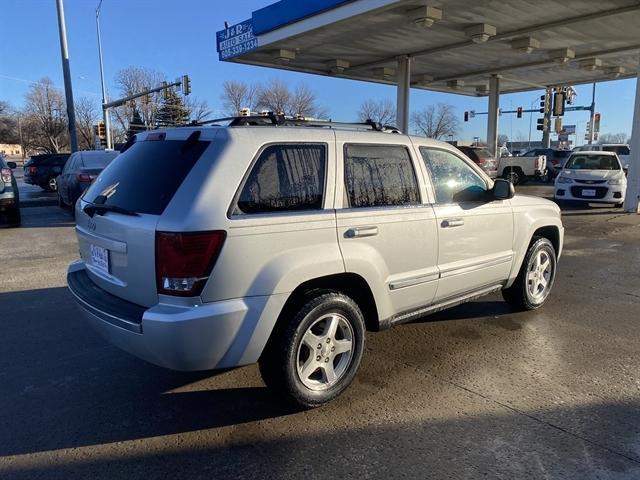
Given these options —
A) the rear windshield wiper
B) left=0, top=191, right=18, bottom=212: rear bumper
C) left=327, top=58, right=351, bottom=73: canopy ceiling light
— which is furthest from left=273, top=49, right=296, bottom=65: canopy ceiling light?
the rear windshield wiper

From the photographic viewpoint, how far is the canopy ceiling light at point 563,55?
2009 cm

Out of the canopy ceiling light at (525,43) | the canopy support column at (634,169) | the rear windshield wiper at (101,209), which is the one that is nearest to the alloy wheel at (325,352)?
the rear windshield wiper at (101,209)

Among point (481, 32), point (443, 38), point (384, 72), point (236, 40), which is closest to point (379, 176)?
point (481, 32)

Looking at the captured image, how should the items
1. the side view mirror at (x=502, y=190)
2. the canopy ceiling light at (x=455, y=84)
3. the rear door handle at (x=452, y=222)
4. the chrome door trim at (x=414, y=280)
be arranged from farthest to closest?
the canopy ceiling light at (x=455, y=84), the side view mirror at (x=502, y=190), the rear door handle at (x=452, y=222), the chrome door trim at (x=414, y=280)

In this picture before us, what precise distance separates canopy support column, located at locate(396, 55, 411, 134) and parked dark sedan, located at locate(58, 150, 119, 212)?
42.4ft

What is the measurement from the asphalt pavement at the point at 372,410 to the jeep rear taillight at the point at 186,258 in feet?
3.29

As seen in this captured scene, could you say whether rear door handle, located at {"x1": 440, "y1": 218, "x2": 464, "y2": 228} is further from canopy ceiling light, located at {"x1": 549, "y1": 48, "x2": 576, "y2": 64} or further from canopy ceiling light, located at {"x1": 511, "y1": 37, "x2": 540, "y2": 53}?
canopy ceiling light, located at {"x1": 549, "y1": 48, "x2": 576, "y2": 64}

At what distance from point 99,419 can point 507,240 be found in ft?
12.5

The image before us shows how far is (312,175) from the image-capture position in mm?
3434

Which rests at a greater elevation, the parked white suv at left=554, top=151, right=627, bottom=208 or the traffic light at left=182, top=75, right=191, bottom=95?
the traffic light at left=182, top=75, right=191, bottom=95

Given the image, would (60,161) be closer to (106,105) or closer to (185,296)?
(106,105)

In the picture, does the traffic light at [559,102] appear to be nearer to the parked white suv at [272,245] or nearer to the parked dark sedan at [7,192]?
the parked dark sedan at [7,192]

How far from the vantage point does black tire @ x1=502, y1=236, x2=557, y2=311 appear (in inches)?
205

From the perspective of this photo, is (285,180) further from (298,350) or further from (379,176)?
(298,350)
